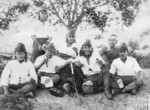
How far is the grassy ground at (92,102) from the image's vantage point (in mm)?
5910

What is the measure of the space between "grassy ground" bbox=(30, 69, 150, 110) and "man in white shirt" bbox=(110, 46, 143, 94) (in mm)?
220

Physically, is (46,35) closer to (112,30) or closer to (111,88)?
(111,88)

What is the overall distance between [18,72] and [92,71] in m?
1.63

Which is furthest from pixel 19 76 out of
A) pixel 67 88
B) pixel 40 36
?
pixel 40 36

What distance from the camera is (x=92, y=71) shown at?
653 centimetres

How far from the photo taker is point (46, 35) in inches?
276

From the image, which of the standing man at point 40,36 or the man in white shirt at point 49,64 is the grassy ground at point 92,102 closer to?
the man in white shirt at point 49,64

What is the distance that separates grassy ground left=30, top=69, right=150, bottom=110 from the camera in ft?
19.4

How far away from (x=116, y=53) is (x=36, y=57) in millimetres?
1949

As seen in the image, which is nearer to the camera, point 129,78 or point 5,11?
point 129,78

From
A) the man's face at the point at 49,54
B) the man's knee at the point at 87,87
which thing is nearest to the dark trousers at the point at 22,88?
the man's face at the point at 49,54

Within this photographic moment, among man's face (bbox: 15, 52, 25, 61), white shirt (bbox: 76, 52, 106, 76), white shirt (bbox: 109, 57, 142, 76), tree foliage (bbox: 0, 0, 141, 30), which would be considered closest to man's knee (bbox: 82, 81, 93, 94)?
white shirt (bbox: 76, 52, 106, 76)

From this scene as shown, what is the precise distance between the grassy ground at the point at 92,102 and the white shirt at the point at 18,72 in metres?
0.49

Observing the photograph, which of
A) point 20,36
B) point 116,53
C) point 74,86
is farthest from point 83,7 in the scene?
point 74,86
